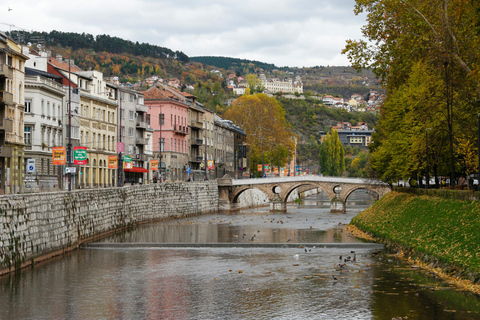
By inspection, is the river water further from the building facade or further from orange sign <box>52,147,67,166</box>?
the building facade

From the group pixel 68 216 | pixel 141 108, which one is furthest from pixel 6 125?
pixel 141 108

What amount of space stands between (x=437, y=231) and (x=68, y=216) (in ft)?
65.9

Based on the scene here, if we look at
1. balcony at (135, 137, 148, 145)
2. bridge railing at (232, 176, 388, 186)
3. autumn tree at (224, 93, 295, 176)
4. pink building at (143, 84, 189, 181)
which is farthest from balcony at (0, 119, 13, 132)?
autumn tree at (224, 93, 295, 176)

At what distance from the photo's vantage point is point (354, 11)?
42156 mm

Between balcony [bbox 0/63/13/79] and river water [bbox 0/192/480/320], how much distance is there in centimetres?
1748

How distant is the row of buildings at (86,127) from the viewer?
55062mm

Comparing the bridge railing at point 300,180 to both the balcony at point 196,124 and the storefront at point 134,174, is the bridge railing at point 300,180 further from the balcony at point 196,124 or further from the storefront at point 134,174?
the balcony at point 196,124

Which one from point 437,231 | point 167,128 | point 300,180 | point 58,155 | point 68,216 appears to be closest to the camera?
point 437,231

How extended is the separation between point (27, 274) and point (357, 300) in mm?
14173

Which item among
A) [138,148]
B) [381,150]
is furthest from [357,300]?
[138,148]

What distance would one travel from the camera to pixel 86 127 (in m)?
78.1

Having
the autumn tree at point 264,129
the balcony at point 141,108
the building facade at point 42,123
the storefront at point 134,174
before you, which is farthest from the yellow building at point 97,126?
the autumn tree at point 264,129

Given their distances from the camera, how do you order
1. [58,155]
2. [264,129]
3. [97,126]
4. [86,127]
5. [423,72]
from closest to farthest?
1. [58,155]
2. [423,72]
3. [86,127]
4. [97,126]
5. [264,129]

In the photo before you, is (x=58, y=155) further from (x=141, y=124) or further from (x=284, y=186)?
(x=284, y=186)
